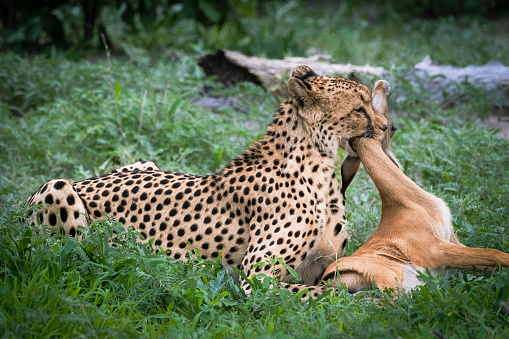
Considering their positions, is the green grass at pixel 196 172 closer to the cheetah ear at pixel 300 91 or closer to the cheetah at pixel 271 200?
the cheetah at pixel 271 200

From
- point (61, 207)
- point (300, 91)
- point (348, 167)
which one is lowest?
point (61, 207)

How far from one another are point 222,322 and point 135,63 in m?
6.88

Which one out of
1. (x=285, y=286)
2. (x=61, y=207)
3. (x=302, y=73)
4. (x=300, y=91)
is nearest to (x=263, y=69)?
(x=302, y=73)

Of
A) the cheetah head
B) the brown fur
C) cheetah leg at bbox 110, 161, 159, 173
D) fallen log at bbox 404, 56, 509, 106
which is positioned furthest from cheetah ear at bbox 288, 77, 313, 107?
fallen log at bbox 404, 56, 509, 106

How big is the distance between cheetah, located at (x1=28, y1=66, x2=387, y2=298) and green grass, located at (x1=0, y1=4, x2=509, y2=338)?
27cm

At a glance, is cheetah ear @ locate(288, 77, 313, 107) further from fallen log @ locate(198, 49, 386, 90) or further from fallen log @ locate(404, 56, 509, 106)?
fallen log @ locate(404, 56, 509, 106)

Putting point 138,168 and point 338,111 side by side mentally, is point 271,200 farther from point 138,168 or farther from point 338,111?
point 138,168

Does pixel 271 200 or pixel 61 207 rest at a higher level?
pixel 271 200

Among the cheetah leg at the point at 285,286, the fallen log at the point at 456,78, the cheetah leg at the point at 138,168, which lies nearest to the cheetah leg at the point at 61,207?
the cheetah leg at the point at 138,168

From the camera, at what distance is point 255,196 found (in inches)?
147

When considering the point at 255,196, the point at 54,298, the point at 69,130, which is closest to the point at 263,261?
the point at 255,196

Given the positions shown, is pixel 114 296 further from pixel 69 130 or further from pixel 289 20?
pixel 289 20

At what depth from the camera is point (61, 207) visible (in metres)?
3.80

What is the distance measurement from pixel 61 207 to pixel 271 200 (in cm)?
142
